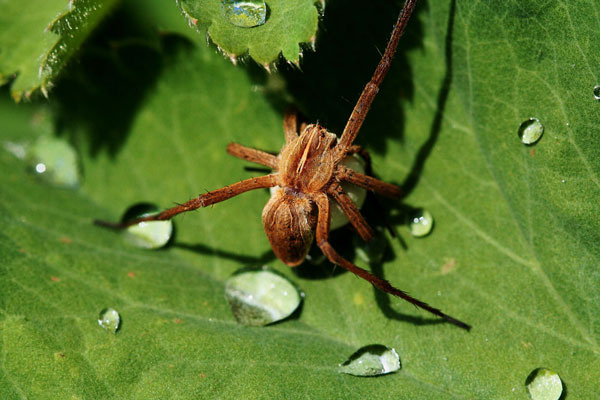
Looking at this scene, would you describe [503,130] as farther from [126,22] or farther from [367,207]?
[126,22]

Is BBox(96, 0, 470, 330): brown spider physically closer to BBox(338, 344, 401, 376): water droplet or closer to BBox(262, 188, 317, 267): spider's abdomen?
BBox(262, 188, 317, 267): spider's abdomen

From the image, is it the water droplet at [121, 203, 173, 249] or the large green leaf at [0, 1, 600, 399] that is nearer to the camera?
the large green leaf at [0, 1, 600, 399]

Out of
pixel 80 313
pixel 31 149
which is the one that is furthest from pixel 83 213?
pixel 80 313

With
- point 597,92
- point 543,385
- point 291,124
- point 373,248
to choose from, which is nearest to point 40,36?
point 291,124

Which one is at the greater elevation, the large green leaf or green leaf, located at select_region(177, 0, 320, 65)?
green leaf, located at select_region(177, 0, 320, 65)

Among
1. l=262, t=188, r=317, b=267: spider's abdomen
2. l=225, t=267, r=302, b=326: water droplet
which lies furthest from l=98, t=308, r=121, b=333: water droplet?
l=262, t=188, r=317, b=267: spider's abdomen

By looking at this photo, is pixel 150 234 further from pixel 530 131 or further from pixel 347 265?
pixel 530 131
